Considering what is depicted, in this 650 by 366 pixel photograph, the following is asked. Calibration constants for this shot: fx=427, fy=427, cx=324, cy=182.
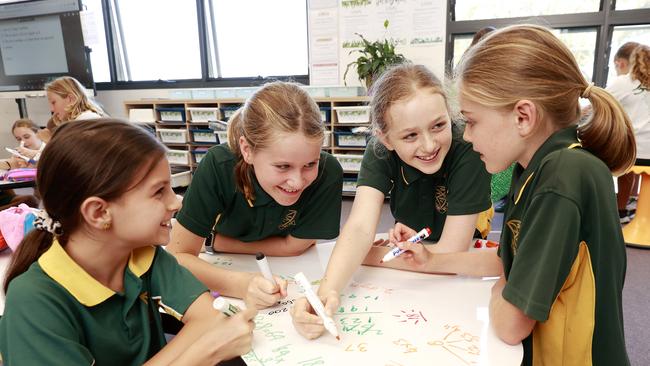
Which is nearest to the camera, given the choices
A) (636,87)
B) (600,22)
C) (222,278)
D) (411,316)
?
(411,316)

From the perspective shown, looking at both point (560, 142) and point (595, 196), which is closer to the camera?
point (595, 196)

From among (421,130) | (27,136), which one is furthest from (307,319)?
(27,136)

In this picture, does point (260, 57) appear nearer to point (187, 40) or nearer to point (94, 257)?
point (187, 40)

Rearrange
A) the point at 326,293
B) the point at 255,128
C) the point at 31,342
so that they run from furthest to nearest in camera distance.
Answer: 1. the point at 255,128
2. the point at 326,293
3. the point at 31,342

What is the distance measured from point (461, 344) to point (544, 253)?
0.22 metres

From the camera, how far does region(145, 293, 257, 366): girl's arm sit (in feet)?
2.51

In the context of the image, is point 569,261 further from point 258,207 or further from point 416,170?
point 258,207

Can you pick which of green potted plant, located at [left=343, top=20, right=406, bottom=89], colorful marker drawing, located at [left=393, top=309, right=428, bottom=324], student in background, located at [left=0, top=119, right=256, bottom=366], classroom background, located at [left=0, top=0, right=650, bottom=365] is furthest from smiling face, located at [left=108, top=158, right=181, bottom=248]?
green potted plant, located at [left=343, top=20, right=406, bottom=89]

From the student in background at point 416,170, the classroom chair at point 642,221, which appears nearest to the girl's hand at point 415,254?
the student in background at point 416,170

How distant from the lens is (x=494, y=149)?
2.91 feet

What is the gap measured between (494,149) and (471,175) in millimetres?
283

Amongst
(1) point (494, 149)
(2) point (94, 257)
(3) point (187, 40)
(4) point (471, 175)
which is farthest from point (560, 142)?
(3) point (187, 40)

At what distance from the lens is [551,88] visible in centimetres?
79

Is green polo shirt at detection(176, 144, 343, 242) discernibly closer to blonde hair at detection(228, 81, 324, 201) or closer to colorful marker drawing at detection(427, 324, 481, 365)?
blonde hair at detection(228, 81, 324, 201)
